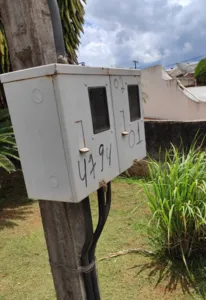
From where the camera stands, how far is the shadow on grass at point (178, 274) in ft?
6.69

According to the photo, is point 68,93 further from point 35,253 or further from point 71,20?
point 71,20

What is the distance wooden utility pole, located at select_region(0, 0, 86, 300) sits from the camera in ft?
3.12

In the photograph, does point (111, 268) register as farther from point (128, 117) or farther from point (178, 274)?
point (128, 117)

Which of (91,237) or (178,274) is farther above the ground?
(91,237)

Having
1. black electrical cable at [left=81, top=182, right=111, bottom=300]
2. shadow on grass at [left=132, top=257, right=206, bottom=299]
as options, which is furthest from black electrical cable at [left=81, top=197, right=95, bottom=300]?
shadow on grass at [left=132, top=257, right=206, bottom=299]

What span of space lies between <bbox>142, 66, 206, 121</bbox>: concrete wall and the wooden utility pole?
289 inches

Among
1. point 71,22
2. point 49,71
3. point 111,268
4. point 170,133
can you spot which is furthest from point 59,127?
point 71,22

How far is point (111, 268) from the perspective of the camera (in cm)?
230

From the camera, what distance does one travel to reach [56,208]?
110cm

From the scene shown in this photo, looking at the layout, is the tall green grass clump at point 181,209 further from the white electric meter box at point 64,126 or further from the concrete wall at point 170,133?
the concrete wall at point 170,133

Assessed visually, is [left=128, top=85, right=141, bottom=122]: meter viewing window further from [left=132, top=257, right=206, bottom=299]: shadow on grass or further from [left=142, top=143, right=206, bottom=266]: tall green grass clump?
[left=132, top=257, right=206, bottom=299]: shadow on grass

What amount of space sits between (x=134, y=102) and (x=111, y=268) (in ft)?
5.35

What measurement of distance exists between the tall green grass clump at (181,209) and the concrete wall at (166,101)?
237 inches

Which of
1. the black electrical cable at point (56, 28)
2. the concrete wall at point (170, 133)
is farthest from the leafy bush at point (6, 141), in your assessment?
the black electrical cable at point (56, 28)
